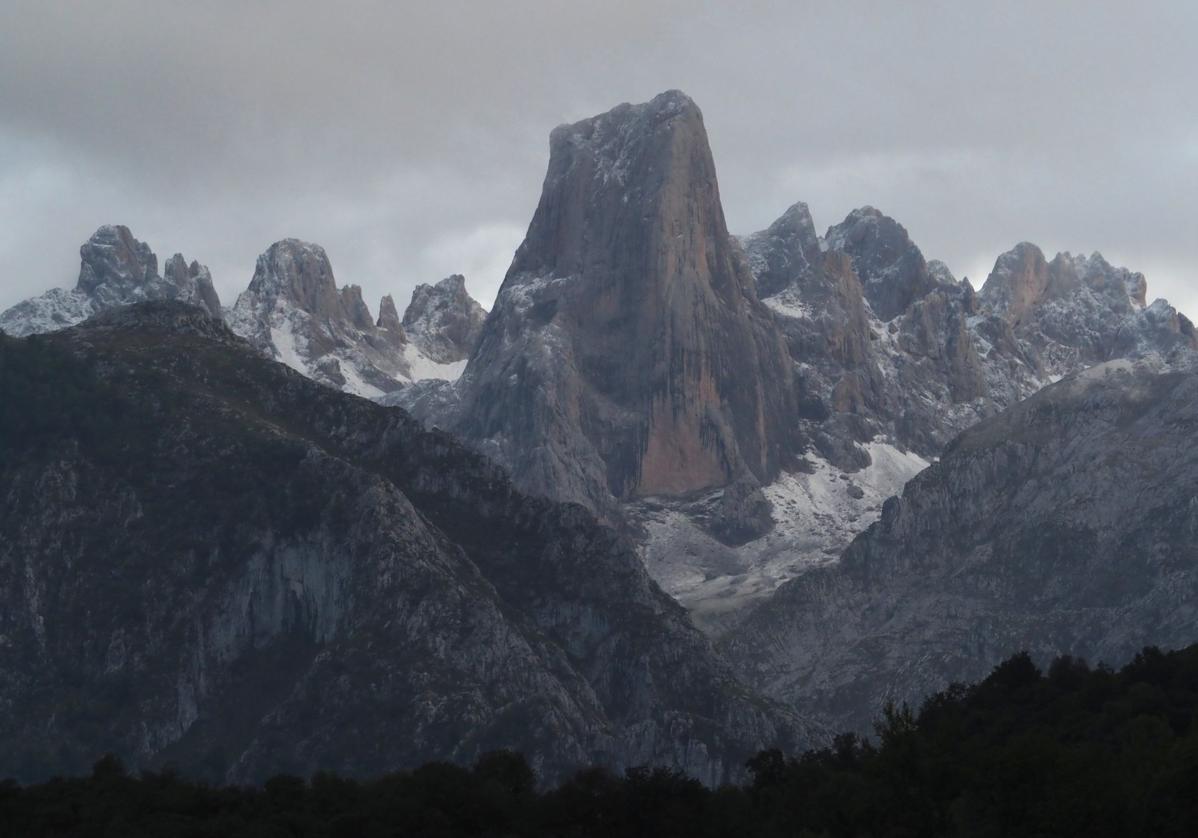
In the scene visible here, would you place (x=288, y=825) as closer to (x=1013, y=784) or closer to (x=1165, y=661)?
(x=1013, y=784)

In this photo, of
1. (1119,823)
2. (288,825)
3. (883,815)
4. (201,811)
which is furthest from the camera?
(201,811)

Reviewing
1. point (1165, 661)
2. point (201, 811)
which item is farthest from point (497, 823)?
point (1165, 661)

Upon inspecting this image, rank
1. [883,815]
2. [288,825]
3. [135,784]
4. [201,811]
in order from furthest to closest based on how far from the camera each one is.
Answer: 1. [135,784]
2. [201,811]
3. [288,825]
4. [883,815]

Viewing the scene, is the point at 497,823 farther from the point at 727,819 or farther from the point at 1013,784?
the point at 1013,784

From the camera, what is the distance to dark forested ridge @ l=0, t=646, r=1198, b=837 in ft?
402

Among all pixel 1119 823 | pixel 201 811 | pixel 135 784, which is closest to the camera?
pixel 1119 823

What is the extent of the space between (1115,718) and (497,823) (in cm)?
3773

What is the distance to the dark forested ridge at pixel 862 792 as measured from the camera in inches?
4828

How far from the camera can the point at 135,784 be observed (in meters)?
168

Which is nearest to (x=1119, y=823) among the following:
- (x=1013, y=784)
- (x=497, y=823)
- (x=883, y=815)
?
(x=1013, y=784)

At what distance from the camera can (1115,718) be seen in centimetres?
15425

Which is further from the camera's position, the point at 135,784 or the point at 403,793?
the point at 135,784

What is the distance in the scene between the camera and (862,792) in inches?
5477

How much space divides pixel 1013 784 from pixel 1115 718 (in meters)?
31.6
